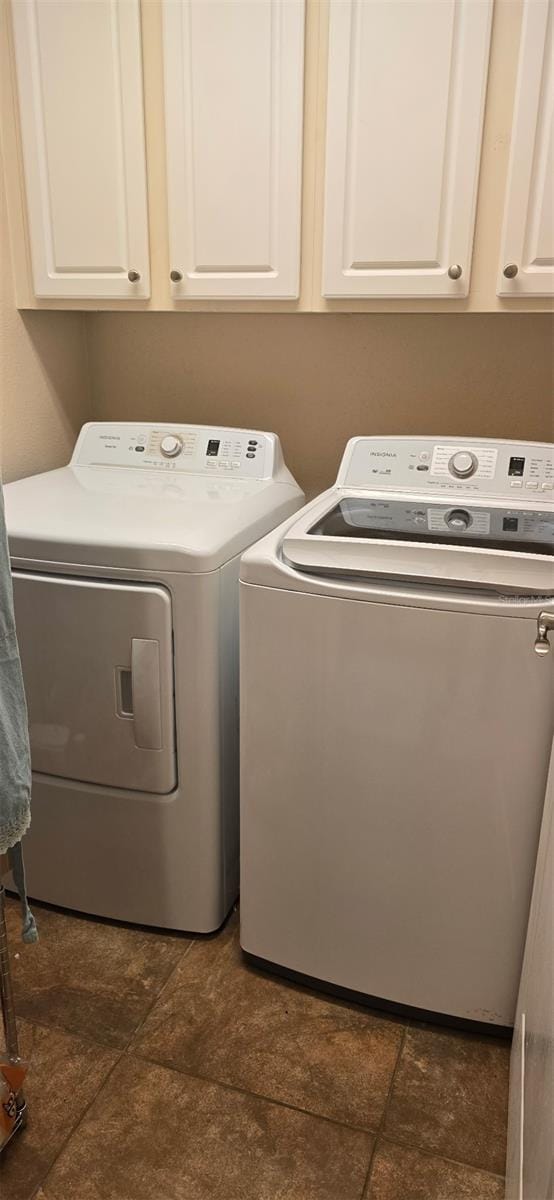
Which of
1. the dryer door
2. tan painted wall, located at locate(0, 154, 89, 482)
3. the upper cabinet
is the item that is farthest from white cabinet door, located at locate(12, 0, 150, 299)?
the dryer door

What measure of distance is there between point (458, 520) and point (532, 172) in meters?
0.67

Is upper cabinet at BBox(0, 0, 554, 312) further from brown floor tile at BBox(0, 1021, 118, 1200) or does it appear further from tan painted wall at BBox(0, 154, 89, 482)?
brown floor tile at BBox(0, 1021, 118, 1200)

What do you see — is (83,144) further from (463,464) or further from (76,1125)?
(76,1125)

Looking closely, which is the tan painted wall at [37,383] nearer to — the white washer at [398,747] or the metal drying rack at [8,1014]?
the white washer at [398,747]

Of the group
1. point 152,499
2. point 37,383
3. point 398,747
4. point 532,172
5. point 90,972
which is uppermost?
point 532,172

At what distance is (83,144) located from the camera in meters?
1.82

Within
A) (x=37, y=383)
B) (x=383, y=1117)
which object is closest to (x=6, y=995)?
(x=383, y=1117)

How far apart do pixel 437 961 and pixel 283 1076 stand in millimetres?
352

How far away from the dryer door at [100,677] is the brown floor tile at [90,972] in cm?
38

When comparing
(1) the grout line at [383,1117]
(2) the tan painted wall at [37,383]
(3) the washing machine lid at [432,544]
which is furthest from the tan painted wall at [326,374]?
(1) the grout line at [383,1117]

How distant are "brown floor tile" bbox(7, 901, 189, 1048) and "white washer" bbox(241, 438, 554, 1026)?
0.24 metres

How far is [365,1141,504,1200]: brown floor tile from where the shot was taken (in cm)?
129

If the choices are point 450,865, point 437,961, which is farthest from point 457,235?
point 437,961

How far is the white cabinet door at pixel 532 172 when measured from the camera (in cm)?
146
